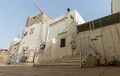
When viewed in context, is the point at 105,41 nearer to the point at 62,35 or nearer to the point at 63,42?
the point at 63,42

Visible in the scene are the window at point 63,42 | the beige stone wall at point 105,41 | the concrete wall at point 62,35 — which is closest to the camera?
the beige stone wall at point 105,41

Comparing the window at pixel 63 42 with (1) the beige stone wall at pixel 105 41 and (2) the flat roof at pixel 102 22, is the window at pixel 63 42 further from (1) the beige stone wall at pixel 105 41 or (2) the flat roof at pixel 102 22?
(1) the beige stone wall at pixel 105 41

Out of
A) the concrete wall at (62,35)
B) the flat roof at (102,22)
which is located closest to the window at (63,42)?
the concrete wall at (62,35)

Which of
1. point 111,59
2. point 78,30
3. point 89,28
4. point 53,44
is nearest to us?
point 111,59

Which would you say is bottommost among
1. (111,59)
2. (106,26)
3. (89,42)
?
(111,59)

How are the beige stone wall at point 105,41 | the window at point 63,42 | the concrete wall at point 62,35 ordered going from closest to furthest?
the beige stone wall at point 105,41, the concrete wall at point 62,35, the window at point 63,42

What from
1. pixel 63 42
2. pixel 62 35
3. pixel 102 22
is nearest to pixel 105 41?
pixel 102 22

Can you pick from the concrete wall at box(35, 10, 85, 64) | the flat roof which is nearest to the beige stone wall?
the flat roof

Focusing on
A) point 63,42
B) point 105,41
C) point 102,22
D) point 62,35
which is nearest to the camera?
point 105,41

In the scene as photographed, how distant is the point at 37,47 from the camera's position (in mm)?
19094

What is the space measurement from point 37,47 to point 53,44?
445 cm

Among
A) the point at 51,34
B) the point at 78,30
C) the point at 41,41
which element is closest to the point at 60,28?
the point at 51,34

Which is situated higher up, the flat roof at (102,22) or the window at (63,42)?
the flat roof at (102,22)

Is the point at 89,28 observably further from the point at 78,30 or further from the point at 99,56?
the point at 99,56
